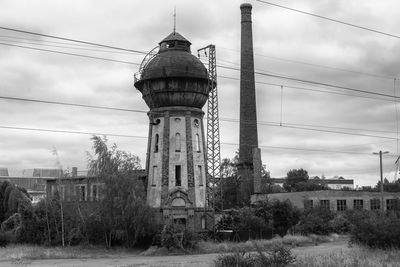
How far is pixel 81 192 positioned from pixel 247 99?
90.7 feet

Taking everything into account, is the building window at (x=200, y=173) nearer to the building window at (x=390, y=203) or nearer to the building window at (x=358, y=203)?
the building window at (x=358, y=203)

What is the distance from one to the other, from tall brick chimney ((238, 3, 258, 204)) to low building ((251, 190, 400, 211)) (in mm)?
5106

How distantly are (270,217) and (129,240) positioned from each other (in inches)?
553

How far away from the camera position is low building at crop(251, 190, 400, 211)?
67.8 m

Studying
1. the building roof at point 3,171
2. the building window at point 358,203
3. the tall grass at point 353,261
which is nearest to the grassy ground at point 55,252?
the tall grass at point 353,261

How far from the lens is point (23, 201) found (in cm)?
4878

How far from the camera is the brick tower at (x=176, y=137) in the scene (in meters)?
48.9

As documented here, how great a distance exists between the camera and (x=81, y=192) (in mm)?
48500

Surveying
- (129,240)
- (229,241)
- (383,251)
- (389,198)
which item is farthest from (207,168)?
(389,198)

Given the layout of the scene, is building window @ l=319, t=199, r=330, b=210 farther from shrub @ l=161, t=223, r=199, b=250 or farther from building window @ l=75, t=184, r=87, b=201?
building window @ l=75, t=184, r=87, b=201

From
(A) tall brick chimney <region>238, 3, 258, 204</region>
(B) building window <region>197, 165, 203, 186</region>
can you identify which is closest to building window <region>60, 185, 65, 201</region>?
(B) building window <region>197, 165, 203, 186</region>

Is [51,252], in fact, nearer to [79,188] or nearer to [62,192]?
[62,192]

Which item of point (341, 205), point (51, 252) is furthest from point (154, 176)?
point (341, 205)

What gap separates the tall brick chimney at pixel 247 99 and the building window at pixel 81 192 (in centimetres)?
2530
